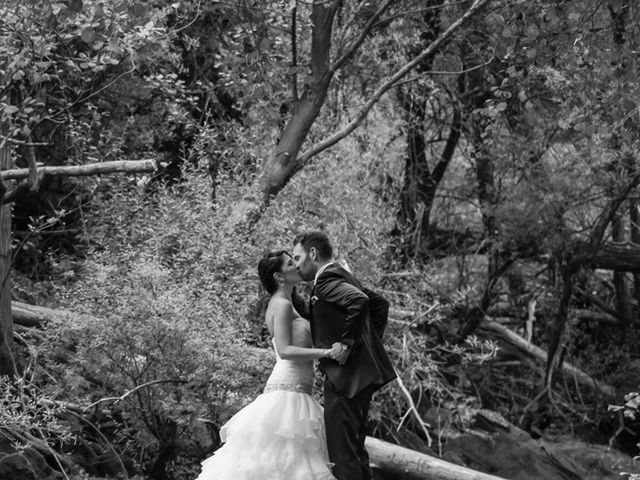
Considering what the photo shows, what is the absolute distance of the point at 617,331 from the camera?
16375 millimetres

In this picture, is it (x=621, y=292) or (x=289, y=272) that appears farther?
(x=621, y=292)

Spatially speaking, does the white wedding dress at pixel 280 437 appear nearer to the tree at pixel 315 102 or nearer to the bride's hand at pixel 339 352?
the bride's hand at pixel 339 352

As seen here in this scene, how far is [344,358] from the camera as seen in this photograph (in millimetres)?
7086

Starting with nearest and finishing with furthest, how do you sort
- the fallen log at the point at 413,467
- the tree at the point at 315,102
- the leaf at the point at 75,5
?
the leaf at the point at 75,5 → the fallen log at the point at 413,467 → the tree at the point at 315,102

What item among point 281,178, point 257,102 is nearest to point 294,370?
point 281,178

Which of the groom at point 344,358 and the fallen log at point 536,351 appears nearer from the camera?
the groom at point 344,358

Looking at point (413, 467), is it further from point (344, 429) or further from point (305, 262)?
point (305, 262)

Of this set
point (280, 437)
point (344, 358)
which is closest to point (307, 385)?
point (280, 437)

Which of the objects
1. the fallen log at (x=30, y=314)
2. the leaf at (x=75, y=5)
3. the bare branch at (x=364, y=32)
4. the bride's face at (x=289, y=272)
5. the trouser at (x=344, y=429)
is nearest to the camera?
the leaf at (x=75, y=5)

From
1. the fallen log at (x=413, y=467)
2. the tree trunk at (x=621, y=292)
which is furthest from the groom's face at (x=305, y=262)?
the tree trunk at (x=621, y=292)

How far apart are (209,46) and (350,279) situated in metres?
7.51

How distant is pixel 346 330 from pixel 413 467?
10.9 feet

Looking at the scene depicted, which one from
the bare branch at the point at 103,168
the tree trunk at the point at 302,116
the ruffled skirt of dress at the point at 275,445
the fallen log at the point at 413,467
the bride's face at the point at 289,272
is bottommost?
the fallen log at the point at 413,467

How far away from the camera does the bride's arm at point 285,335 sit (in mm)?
7273
